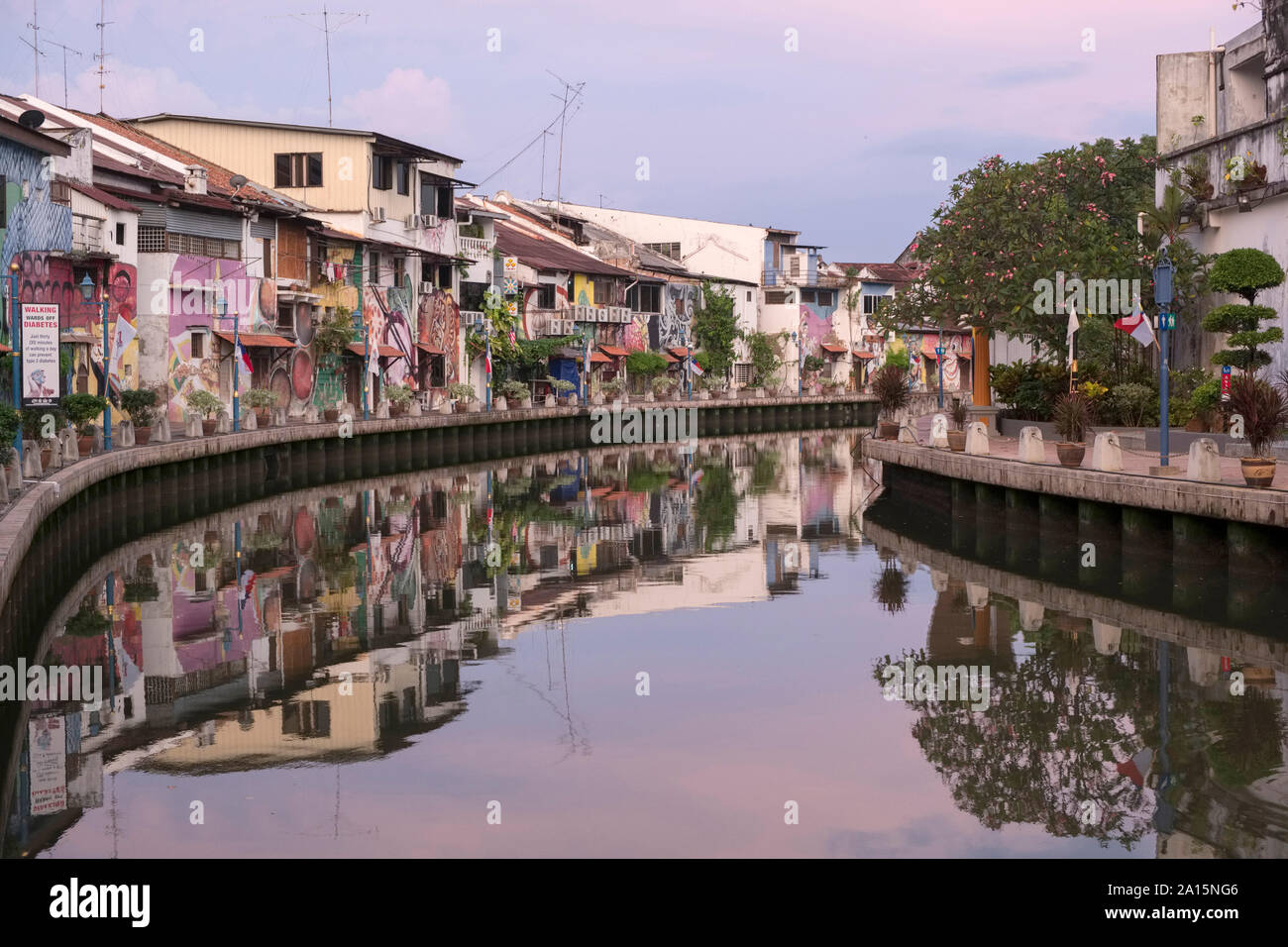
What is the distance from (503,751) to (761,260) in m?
83.6

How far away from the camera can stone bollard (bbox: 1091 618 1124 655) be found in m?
17.1

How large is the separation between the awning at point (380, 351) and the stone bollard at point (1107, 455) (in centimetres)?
3358

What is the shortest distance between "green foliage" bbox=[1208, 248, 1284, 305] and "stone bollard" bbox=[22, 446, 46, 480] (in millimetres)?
21285

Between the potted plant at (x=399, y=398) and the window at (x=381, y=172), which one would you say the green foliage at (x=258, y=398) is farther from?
the window at (x=381, y=172)

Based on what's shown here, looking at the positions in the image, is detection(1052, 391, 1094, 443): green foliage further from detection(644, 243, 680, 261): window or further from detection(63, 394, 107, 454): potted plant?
detection(644, 243, 680, 261): window

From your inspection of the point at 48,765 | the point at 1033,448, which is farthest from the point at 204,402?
the point at 48,765

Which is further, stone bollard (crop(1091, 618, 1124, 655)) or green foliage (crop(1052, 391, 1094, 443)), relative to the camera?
green foliage (crop(1052, 391, 1094, 443))

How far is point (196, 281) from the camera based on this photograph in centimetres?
4681

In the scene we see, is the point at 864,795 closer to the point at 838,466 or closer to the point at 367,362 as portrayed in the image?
the point at 838,466

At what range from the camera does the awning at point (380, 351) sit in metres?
55.4

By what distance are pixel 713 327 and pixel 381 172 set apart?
32.6 metres

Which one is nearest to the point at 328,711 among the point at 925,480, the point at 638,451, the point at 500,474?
the point at 925,480

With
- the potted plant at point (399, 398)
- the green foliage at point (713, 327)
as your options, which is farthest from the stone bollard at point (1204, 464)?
the green foliage at point (713, 327)

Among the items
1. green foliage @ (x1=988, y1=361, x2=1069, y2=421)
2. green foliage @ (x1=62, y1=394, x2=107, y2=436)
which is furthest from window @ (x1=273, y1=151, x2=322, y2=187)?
green foliage @ (x1=988, y1=361, x2=1069, y2=421)
